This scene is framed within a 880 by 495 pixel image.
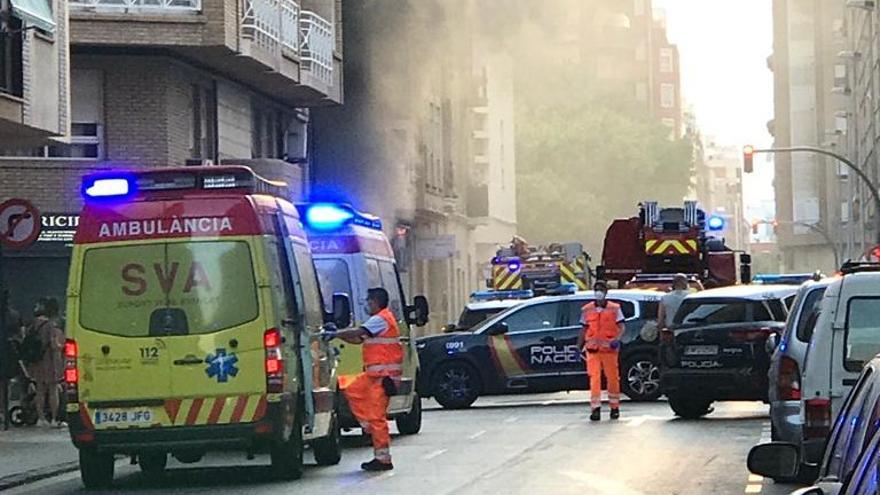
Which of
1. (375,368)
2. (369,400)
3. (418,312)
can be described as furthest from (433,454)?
(418,312)

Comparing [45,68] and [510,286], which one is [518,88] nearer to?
[510,286]

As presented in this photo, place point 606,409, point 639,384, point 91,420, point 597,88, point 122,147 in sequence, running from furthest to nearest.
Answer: point 597,88 → point 122,147 → point 639,384 → point 606,409 → point 91,420

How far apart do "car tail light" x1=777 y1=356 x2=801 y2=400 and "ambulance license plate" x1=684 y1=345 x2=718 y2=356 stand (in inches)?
301

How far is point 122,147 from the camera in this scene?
3103cm

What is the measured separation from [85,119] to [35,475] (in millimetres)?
14775

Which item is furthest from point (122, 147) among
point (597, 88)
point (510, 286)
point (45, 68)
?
point (597, 88)

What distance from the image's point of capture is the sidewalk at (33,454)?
56.9 feet

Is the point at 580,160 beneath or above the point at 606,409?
above

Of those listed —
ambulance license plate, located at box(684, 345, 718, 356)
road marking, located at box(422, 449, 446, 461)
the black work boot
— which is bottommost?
road marking, located at box(422, 449, 446, 461)

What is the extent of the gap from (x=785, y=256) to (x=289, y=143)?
80.0 m

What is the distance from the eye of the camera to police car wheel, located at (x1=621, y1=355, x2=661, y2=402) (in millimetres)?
26688

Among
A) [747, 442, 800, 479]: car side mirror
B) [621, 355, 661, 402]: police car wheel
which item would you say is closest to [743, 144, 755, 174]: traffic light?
[621, 355, 661, 402]: police car wheel

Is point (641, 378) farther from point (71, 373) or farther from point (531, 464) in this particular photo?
point (71, 373)

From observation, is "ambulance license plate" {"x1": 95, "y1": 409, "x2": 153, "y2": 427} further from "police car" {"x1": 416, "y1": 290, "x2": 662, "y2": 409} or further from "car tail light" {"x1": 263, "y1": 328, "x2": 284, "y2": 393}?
"police car" {"x1": 416, "y1": 290, "x2": 662, "y2": 409}
